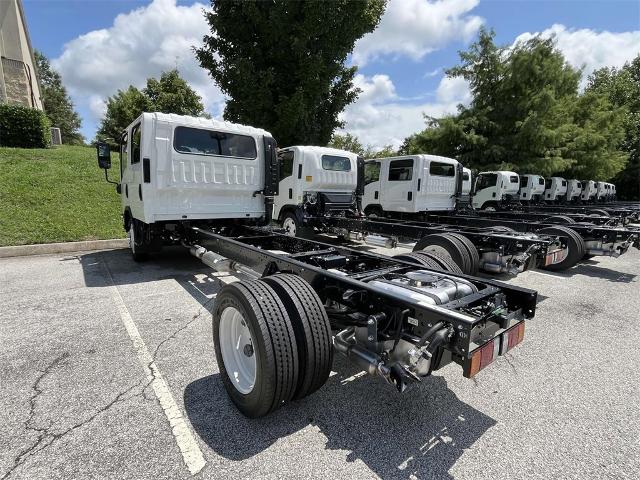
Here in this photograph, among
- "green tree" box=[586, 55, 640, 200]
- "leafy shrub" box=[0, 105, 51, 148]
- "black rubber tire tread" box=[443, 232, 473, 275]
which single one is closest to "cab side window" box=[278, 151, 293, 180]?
"black rubber tire tread" box=[443, 232, 473, 275]

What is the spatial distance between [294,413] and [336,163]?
24.3 feet

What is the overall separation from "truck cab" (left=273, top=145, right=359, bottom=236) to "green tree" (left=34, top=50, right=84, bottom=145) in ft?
189

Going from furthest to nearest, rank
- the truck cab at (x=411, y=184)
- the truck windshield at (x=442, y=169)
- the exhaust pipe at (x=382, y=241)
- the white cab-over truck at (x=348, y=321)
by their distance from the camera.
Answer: the truck windshield at (x=442, y=169) < the truck cab at (x=411, y=184) < the exhaust pipe at (x=382, y=241) < the white cab-over truck at (x=348, y=321)

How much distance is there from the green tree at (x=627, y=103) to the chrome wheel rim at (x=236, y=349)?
42.3m

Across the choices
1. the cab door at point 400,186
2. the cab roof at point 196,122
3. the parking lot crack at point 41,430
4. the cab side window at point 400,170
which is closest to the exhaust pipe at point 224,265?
the parking lot crack at point 41,430

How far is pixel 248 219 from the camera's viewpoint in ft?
22.6

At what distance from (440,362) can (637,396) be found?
1902 millimetres

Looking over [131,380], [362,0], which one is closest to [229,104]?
[362,0]

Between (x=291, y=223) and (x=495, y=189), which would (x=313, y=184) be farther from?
(x=495, y=189)

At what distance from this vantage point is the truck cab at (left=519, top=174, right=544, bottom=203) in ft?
67.1

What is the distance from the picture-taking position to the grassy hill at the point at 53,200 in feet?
25.9

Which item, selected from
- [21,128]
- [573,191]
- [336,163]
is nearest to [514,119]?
[573,191]

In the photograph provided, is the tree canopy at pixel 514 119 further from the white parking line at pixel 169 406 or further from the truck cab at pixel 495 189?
the white parking line at pixel 169 406

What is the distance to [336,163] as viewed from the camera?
9117 millimetres
